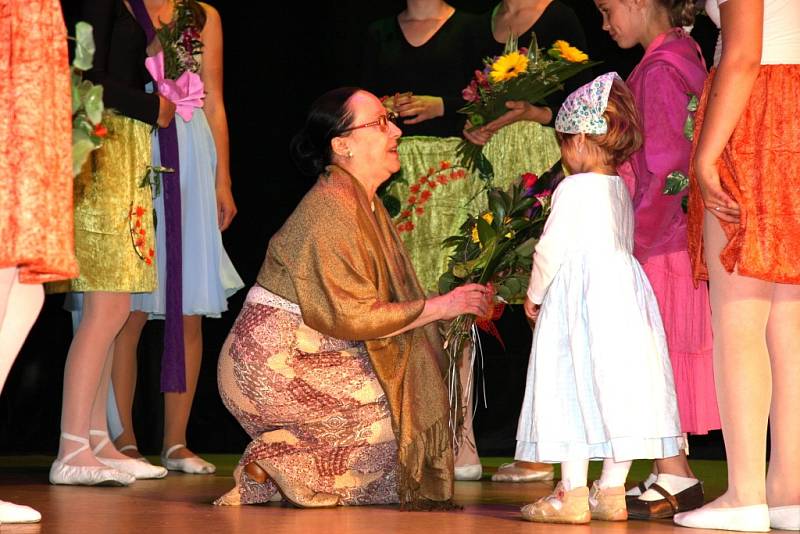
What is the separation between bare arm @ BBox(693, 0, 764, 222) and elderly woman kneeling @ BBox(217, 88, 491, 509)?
74cm

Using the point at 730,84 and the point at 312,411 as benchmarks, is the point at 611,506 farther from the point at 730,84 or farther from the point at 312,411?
the point at 730,84

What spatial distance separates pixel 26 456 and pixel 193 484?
1.74 metres

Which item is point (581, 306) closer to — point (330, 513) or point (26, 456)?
point (330, 513)

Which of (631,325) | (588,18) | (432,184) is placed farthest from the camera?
(588,18)

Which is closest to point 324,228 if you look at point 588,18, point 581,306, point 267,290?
point 267,290

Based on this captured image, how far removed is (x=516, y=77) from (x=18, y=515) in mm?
1960

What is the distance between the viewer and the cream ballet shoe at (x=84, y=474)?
3.61 m

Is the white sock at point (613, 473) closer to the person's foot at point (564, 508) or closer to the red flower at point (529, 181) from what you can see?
the person's foot at point (564, 508)

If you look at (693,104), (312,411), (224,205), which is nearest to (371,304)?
(312,411)

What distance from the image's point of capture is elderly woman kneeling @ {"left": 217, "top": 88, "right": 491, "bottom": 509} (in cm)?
314

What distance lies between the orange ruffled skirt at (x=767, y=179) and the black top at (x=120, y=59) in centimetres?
179

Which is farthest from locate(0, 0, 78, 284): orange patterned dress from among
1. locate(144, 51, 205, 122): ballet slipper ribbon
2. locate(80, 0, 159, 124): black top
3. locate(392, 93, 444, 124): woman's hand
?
locate(392, 93, 444, 124): woman's hand

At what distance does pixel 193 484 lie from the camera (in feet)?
12.4

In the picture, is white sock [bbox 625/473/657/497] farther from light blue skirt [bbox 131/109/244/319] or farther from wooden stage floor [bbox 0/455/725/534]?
light blue skirt [bbox 131/109/244/319]
